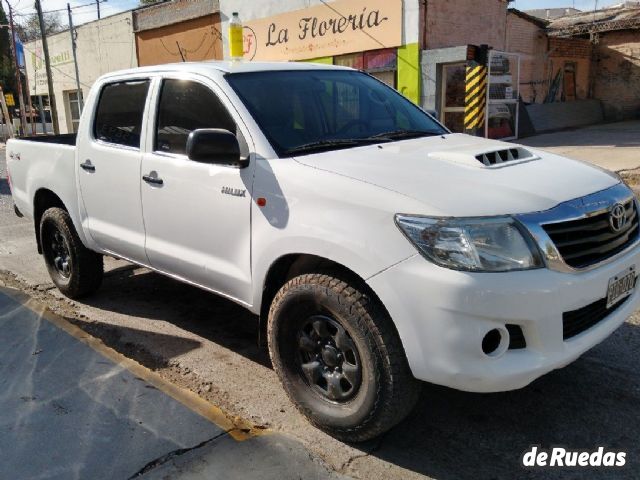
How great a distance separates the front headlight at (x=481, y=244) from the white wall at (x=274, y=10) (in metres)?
13.3

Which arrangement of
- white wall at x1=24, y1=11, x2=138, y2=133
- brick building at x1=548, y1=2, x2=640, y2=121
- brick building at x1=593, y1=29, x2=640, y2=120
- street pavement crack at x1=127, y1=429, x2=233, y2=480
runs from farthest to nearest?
white wall at x1=24, y1=11, x2=138, y2=133, brick building at x1=593, y1=29, x2=640, y2=120, brick building at x1=548, y1=2, x2=640, y2=121, street pavement crack at x1=127, y1=429, x2=233, y2=480

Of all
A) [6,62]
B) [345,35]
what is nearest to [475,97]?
[345,35]

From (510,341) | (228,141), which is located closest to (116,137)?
(228,141)

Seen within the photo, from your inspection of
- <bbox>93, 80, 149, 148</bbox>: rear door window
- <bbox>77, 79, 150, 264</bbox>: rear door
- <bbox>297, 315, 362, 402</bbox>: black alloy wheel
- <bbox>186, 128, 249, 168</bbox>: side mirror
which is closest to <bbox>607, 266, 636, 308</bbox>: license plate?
<bbox>297, 315, 362, 402</bbox>: black alloy wheel

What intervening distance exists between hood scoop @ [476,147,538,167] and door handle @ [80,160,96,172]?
2.85 meters

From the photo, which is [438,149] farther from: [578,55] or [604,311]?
[578,55]

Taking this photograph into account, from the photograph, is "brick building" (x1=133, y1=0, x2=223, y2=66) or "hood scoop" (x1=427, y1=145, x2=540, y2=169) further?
"brick building" (x1=133, y1=0, x2=223, y2=66)

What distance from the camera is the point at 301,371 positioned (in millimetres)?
3107

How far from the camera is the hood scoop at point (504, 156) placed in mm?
3021

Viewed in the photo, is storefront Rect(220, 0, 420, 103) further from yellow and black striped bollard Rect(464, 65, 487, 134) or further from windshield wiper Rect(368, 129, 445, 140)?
windshield wiper Rect(368, 129, 445, 140)

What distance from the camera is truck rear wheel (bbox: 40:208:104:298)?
4863 mm

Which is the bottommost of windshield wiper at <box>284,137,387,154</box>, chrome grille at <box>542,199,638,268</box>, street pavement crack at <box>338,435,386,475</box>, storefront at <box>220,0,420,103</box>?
street pavement crack at <box>338,435,386,475</box>

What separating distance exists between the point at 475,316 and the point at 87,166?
3.27m

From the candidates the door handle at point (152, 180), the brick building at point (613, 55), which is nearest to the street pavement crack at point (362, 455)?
the door handle at point (152, 180)
